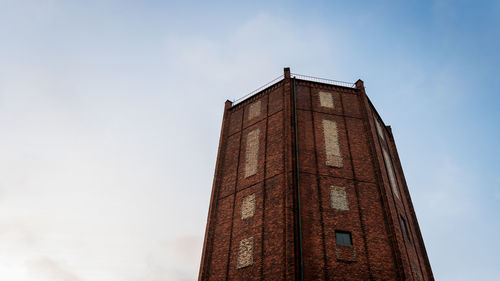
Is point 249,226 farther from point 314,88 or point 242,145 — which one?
point 314,88

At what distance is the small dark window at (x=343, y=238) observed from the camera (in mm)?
15373

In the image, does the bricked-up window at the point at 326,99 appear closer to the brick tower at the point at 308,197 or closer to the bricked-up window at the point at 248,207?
the brick tower at the point at 308,197

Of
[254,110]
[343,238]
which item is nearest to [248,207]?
[343,238]

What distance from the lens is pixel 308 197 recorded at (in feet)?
54.7

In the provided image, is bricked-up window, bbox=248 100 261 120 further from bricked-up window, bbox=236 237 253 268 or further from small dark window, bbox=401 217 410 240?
small dark window, bbox=401 217 410 240

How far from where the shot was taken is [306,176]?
57.5ft

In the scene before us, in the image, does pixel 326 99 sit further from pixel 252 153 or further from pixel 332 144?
pixel 252 153

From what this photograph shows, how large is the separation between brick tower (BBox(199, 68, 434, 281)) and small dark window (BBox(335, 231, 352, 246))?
4cm

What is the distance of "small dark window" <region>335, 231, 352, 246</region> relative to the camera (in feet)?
50.4

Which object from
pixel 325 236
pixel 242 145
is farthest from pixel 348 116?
pixel 325 236

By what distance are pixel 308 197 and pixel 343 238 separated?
92.8 inches

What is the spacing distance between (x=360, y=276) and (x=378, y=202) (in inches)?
158

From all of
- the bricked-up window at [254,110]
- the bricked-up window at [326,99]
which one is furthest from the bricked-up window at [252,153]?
the bricked-up window at [326,99]

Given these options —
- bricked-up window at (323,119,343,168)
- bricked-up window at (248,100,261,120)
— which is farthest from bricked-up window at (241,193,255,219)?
bricked-up window at (248,100,261,120)
